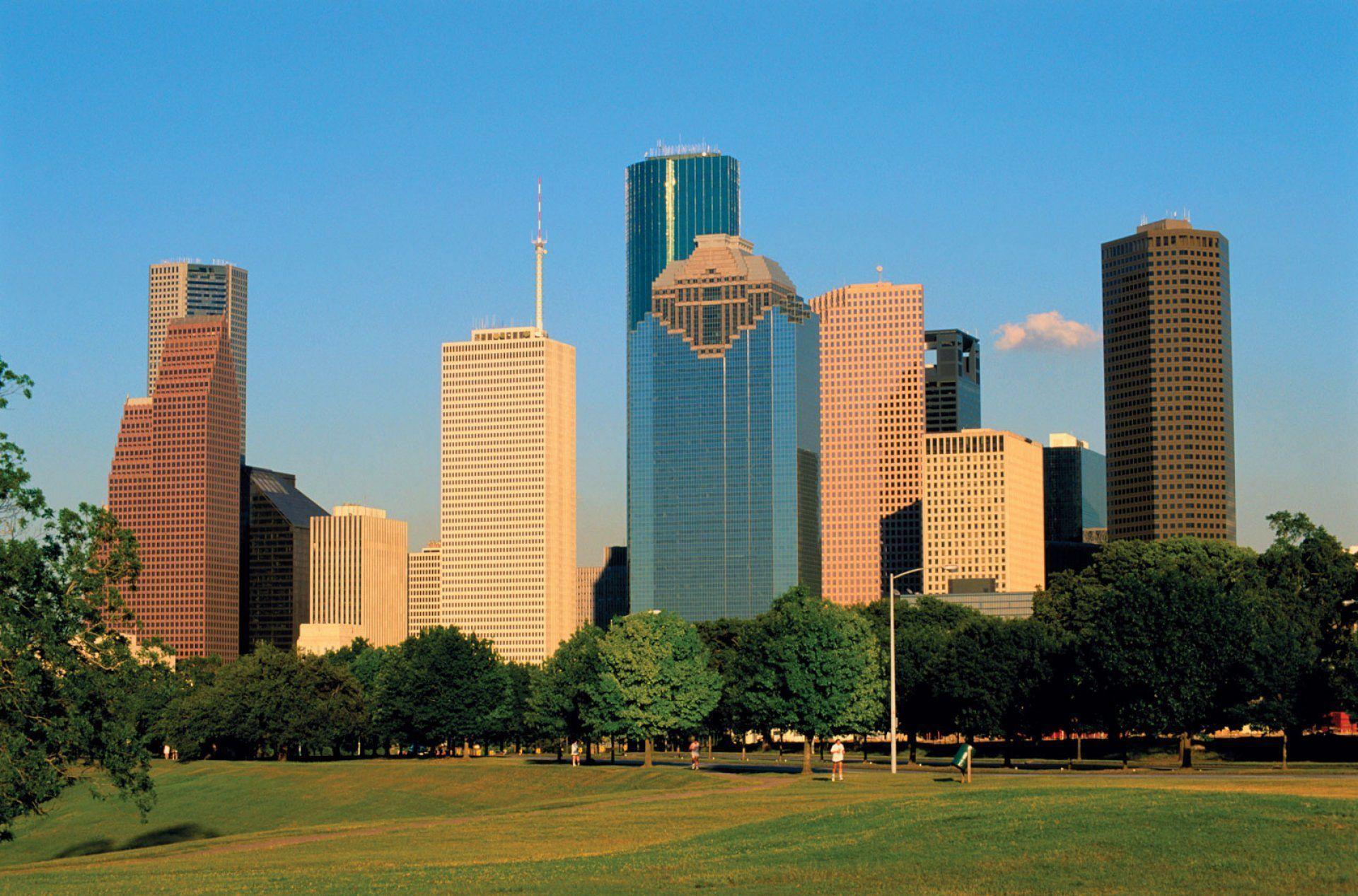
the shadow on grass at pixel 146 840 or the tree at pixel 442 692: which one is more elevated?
the tree at pixel 442 692

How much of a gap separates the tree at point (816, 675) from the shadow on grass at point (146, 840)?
115ft

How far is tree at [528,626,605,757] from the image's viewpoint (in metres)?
134

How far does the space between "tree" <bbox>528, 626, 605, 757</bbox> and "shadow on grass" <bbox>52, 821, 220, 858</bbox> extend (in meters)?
39.4

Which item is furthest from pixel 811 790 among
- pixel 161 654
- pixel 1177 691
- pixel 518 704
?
pixel 518 704

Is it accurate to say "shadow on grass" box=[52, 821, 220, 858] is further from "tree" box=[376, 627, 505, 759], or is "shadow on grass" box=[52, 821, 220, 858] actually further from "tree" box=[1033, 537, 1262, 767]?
"tree" box=[376, 627, 505, 759]

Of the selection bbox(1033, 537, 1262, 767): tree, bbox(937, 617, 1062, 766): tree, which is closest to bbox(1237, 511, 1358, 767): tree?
bbox(1033, 537, 1262, 767): tree

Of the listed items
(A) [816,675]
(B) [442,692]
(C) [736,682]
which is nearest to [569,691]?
(C) [736,682]

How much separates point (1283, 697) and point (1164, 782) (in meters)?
37.6

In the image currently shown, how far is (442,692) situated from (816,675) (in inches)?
2544

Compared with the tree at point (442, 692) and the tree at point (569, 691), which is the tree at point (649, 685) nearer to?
the tree at point (569, 691)

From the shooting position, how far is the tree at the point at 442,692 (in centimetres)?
15738

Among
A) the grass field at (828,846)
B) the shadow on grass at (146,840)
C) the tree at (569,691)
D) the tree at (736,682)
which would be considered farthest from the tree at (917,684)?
the shadow on grass at (146,840)

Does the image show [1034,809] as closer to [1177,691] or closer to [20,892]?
[20,892]

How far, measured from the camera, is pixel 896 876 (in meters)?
41.6
